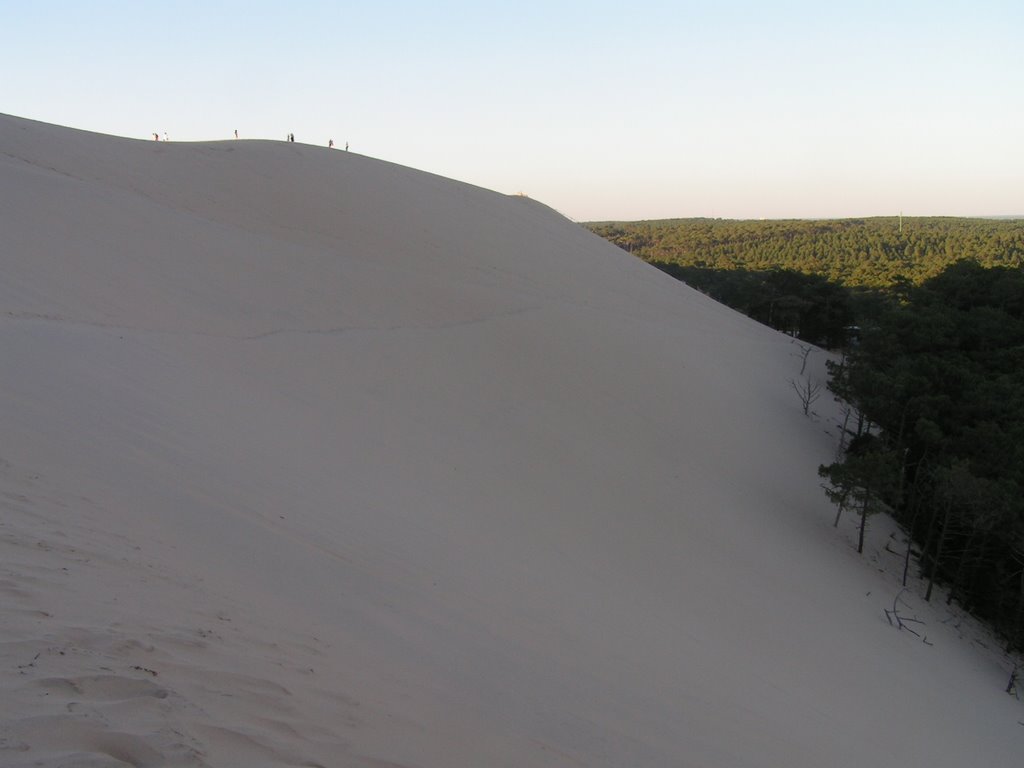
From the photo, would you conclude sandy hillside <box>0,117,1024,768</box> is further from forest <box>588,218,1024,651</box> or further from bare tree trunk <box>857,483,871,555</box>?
forest <box>588,218,1024,651</box>

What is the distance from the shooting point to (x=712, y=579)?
25.6 ft

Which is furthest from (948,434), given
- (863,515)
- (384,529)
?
(384,529)

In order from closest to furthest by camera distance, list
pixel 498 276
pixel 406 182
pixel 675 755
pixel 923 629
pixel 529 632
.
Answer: pixel 675 755 → pixel 529 632 → pixel 923 629 → pixel 498 276 → pixel 406 182

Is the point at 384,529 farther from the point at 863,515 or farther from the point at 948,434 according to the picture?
the point at 948,434

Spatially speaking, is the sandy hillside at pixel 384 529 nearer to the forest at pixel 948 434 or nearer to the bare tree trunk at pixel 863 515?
the bare tree trunk at pixel 863 515

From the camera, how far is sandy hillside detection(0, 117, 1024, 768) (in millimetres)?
2941

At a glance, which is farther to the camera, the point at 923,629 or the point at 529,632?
the point at 923,629

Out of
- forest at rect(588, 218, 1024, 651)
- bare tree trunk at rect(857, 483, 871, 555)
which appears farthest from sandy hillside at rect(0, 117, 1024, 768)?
forest at rect(588, 218, 1024, 651)

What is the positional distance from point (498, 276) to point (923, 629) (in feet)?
38.4

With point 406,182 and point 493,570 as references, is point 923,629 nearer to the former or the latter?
point 493,570

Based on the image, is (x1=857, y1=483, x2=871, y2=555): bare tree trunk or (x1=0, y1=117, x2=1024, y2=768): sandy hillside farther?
(x1=857, y1=483, x2=871, y2=555): bare tree trunk

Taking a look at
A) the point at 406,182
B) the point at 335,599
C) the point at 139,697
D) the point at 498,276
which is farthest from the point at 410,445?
the point at 406,182

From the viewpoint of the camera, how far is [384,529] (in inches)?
225

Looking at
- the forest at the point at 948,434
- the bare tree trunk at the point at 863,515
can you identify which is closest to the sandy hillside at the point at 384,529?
the bare tree trunk at the point at 863,515
